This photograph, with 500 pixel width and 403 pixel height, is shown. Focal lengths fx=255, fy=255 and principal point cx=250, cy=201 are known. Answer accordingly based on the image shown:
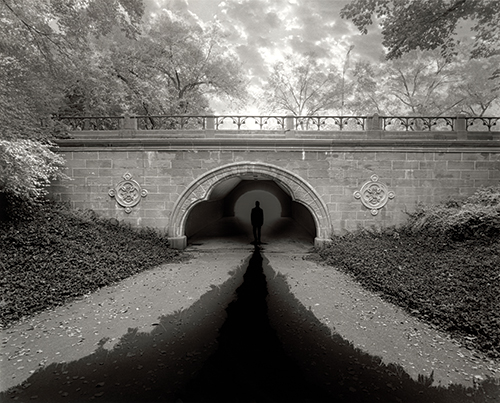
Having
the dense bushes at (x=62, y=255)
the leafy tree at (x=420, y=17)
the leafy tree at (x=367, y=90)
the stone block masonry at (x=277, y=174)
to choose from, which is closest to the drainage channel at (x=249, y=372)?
the dense bushes at (x=62, y=255)

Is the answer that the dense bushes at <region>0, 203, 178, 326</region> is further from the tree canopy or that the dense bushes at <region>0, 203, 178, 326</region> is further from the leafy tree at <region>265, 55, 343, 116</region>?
the leafy tree at <region>265, 55, 343, 116</region>

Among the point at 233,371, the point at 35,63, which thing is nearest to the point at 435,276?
the point at 233,371

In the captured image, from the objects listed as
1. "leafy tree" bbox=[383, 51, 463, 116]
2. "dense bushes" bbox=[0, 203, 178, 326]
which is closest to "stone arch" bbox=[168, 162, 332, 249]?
"dense bushes" bbox=[0, 203, 178, 326]

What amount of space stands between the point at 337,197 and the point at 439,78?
1195 cm

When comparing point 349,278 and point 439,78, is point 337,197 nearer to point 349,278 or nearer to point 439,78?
point 349,278

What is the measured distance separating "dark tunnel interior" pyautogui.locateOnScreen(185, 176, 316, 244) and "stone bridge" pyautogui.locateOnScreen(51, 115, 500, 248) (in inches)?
76.7

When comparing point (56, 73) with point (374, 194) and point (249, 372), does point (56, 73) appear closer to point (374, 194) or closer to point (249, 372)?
point (249, 372)

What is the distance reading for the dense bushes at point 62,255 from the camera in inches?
178

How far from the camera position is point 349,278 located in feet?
19.5

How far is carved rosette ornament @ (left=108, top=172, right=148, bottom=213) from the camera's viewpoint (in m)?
8.23

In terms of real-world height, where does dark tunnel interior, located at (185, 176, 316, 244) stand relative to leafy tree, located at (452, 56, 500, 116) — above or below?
below

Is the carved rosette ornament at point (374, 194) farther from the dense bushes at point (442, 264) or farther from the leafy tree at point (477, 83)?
the leafy tree at point (477, 83)

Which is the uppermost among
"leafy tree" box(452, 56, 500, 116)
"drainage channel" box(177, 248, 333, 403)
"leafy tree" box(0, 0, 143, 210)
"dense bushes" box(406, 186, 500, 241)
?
"leafy tree" box(452, 56, 500, 116)

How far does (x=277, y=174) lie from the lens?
8.27 m
